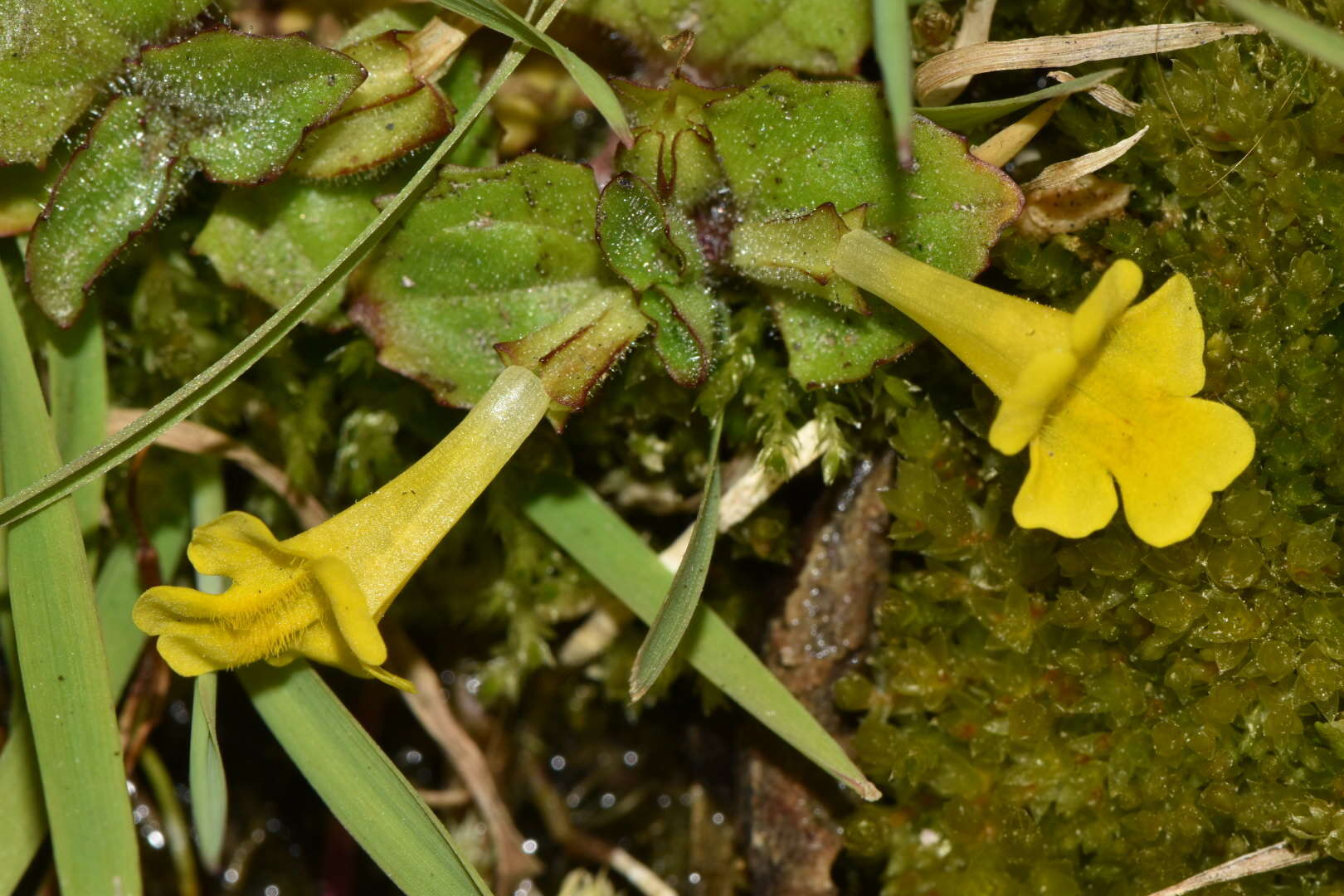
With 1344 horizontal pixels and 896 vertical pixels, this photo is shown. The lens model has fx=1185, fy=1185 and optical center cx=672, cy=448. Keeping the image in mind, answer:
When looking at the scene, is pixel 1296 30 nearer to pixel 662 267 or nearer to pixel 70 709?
pixel 662 267

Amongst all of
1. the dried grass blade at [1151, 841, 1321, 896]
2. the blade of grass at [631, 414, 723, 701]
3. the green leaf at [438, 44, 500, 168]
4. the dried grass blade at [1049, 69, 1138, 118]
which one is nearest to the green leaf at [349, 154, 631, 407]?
the green leaf at [438, 44, 500, 168]

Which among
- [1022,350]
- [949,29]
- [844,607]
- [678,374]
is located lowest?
[844,607]

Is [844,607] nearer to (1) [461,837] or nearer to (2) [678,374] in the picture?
(2) [678,374]

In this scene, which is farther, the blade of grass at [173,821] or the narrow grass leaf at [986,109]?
the blade of grass at [173,821]

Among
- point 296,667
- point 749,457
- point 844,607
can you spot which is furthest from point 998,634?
point 296,667

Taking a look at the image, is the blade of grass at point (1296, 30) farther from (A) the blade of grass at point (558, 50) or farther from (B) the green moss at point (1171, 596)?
(A) the blade of grass at point (558, 50)

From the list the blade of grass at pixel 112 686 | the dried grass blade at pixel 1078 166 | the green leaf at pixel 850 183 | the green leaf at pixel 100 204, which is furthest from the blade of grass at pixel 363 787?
the dried grass blade at pixel 1078 166

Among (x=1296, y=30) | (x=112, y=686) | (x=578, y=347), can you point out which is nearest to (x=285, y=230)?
(x=578, y=347)

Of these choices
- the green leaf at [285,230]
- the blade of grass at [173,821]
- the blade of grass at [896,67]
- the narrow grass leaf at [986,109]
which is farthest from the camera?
the blade of grass at [173,821]
